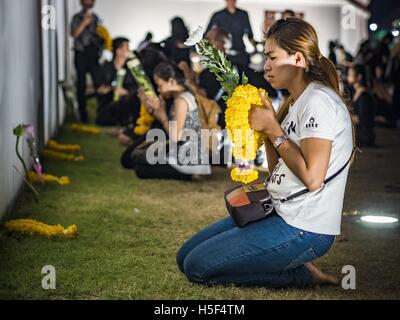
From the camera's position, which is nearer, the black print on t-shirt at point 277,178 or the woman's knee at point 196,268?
the black print on t-shirt at point 277,178

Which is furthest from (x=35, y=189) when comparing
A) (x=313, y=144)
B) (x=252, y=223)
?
(x=313, y=144)

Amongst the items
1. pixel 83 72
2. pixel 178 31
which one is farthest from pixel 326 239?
pixel 83 72

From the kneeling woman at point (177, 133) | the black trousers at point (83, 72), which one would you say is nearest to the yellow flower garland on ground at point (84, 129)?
the black trousers at point (83, 72)

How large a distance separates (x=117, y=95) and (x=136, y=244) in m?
8.07

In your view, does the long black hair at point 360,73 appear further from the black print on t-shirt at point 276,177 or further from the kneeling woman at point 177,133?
the black print on t-shirt at point 276,177

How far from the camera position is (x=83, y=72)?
46.5ft

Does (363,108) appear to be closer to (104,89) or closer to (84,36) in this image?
(104,89)

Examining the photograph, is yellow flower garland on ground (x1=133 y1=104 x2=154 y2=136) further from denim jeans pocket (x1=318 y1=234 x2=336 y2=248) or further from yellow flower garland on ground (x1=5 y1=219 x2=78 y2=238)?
denim jeans pocket (x1=318 y1=234 x2=336 y2=248)

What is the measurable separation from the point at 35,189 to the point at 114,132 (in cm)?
542

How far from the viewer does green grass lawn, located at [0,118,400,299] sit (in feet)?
15.3

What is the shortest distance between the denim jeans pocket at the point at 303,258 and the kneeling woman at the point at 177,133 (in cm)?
410

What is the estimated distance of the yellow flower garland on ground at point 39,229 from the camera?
19.6 ft

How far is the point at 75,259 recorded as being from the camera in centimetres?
537
